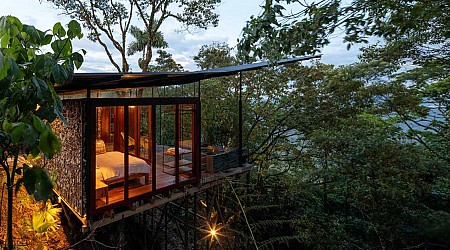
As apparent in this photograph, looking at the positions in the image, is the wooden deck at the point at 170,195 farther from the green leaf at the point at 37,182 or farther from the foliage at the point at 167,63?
the foliage at the point at 167,63

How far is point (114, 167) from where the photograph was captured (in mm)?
4133

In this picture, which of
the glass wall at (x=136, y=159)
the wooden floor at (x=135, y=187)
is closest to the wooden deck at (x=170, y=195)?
→ the wooden floor at (x=135, y=187)

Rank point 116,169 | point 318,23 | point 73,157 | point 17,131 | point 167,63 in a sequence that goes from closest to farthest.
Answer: point 17,131 < point 318,23 < point 73,157 < point 116,169 < point 167,63

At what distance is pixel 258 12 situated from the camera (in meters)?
2.19

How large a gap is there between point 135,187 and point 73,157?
3.70ft

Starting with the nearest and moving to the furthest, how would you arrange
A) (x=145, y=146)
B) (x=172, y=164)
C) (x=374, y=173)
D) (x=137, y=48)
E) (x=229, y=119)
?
(x=172, y=164) → (x=145, y=146) → (x=374, y=173) → (x=229, y=119) → (x=137, y=48)

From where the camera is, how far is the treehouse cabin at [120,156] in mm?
3490

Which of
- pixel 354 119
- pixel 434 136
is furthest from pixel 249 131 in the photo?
pixel 434 136

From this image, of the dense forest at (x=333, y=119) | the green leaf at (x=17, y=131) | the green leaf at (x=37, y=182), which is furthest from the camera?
the dense forest at (x=333, y=119)

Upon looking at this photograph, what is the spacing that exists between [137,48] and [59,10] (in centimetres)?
292

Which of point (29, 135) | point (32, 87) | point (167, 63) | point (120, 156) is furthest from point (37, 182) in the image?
point (167, 63)

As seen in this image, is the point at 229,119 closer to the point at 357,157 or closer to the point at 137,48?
the point at 357,157

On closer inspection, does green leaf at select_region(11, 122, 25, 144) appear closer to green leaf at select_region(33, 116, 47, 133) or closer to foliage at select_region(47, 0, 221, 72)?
green leaf at select_region(33, 116, 47, 133)

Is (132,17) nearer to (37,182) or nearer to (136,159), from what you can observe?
(136,159)
